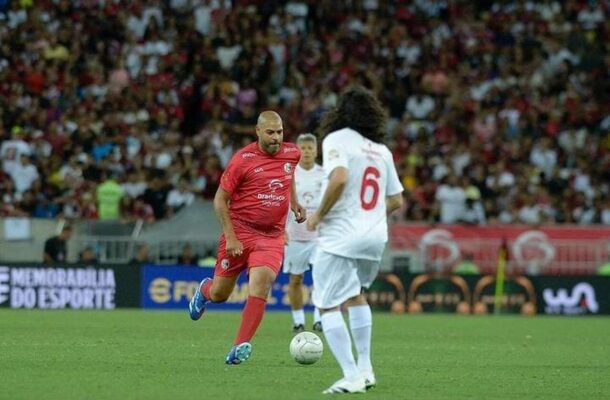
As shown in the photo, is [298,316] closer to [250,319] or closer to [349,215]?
[250,319]

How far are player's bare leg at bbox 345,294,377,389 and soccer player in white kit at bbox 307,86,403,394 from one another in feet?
0.11

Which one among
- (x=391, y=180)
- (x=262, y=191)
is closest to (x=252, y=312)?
(x=262, y=191)

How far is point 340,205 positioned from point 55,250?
1660 centimetres

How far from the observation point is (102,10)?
3312 cm

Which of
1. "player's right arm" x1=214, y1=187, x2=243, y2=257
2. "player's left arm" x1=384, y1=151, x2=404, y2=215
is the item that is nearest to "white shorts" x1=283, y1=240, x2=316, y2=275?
"player's right arm" x1=214, y1=187, x2=243, y2=257

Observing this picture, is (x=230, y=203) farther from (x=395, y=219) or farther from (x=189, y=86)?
(x=189, y=86)

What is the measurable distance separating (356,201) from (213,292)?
160 inches

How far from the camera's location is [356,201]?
10938 millimetres

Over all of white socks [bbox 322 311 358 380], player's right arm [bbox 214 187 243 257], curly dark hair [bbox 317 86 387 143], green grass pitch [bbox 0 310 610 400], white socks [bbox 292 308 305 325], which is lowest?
green grass pitch [bbox 0 310 610 400]

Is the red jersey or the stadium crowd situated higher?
the stadium crowd

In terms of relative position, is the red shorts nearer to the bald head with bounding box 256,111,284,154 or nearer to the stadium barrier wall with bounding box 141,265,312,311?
the bald head with bounding box 256,111,284,154

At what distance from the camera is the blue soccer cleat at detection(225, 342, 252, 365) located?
510 inches

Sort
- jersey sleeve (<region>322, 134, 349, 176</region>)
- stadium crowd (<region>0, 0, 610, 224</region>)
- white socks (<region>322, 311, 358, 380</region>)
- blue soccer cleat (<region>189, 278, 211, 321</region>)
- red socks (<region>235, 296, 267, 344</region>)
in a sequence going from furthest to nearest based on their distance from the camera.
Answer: stadium crowd (<region>0, 0, 610, 224</region>)
blue soccer cleat (<region>189, 278, 211, 321</region>)
red socks (<region>235, 296, 267, 344</region>)
white socks (<region>322, 311, 358, 380</region>)
jersey sleeve (<region>322, 134, 349, 176</region>)

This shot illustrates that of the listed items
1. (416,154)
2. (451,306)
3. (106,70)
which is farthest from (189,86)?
(451,306)
